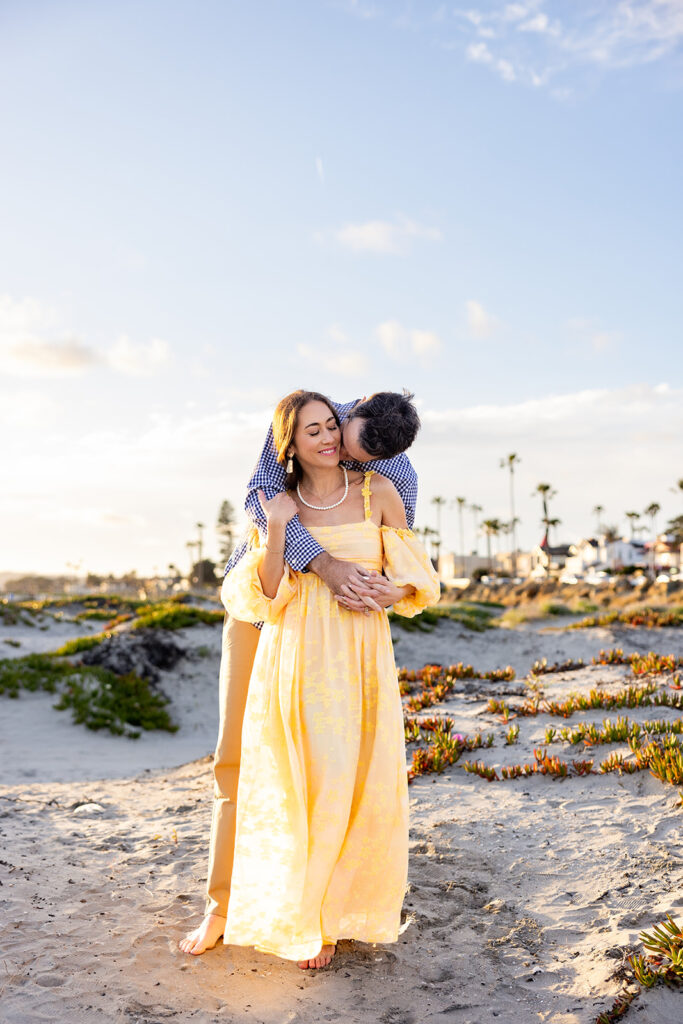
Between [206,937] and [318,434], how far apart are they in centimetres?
252

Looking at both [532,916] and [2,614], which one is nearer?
[532,916]

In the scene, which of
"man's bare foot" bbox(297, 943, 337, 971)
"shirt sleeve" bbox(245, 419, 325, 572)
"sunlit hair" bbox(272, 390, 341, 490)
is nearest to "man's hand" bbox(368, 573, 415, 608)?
"shirt sleeve" bbox(245, 419, 325, 572)

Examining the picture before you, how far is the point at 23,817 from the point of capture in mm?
6637

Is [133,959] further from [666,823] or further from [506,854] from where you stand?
[666,823]

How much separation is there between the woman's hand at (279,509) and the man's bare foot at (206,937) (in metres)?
2.01

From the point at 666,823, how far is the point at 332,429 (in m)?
3.50

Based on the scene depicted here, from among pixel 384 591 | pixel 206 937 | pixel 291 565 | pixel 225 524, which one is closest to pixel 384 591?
pixel 384 591

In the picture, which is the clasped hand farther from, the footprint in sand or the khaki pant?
the footprint in sand

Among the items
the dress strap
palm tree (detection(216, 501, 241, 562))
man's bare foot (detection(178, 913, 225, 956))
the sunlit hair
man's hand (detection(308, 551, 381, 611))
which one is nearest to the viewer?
man's hand (detection(308, 551, 381, 611))

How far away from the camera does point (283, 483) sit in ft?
12.7

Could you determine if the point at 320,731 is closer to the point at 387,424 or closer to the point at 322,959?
the point at 322,959

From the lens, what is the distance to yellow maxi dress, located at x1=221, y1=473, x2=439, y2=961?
3506mm

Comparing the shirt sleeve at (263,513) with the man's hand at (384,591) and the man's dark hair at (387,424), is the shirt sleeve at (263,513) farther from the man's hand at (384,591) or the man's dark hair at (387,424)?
the man's dark hair at (387,424)

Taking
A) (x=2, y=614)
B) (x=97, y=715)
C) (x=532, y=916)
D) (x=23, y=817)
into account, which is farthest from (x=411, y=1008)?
(x=2, y=614)
